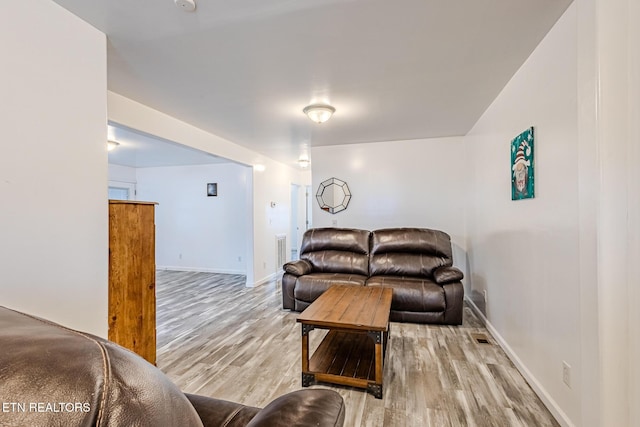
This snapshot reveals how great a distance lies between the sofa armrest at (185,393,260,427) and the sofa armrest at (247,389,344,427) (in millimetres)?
170

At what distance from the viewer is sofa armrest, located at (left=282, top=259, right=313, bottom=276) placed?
3.76 metres

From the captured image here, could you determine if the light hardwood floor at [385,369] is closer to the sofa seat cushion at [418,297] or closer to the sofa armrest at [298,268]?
the sofa seat cushion at [418,297]

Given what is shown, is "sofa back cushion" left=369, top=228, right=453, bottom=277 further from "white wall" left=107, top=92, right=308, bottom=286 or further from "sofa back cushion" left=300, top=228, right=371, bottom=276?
"white wall" left=107, top=92, right=308, bottom=286

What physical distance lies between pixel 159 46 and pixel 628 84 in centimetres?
251

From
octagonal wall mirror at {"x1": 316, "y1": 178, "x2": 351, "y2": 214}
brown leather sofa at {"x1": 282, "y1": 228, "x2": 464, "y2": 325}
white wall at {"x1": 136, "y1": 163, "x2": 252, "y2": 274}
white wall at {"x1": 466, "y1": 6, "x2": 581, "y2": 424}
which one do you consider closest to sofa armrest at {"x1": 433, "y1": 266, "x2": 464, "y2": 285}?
brown leather sofa at {"x1": 282, "y1": 228, "x2": 464, "y2": 325}

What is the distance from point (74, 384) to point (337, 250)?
12.8ft

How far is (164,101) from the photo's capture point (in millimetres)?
2748

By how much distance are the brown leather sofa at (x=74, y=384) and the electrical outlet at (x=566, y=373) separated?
6.55 ft

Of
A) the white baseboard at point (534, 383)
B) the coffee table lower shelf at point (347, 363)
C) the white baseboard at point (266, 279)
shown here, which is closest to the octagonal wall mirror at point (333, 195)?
the white baseboard at point (266, 279)

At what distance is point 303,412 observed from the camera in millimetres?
782

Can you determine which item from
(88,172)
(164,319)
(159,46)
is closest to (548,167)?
(159,46)

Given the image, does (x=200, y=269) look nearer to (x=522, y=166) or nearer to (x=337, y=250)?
(x=337, y=250)

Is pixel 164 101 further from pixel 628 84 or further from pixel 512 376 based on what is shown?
pixel 512 376

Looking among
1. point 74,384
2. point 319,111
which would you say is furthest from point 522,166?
point 74,384
